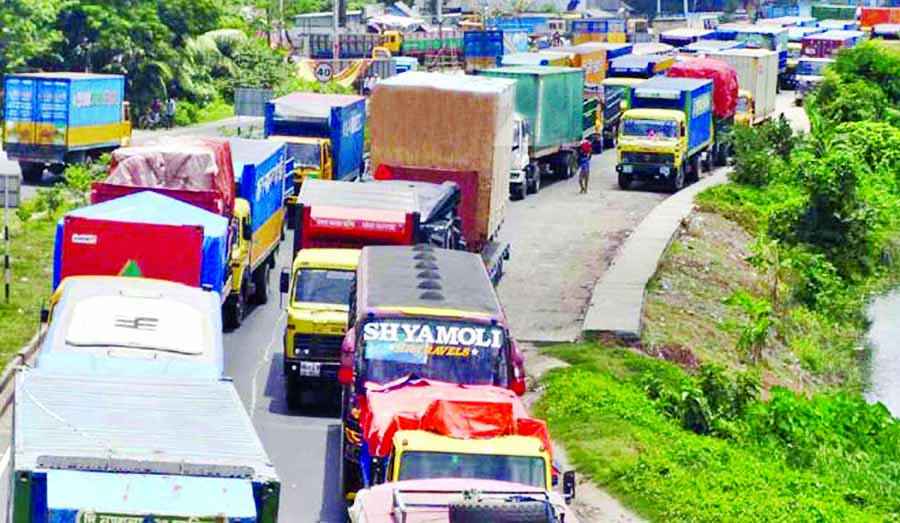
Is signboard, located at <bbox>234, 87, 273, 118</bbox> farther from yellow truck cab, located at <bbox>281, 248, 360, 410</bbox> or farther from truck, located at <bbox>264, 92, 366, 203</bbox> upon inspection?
yellow truck cab, located at <bbox>281, 248, 360, 410</bbox>

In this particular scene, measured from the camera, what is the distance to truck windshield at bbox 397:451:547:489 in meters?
17.0

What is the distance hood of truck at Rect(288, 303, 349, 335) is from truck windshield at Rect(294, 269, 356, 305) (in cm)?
19

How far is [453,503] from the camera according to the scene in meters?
14.8

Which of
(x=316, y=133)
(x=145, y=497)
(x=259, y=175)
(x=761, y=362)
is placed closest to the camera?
(x=145, y=497)

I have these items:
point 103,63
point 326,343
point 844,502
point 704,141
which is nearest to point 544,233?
point 704,141

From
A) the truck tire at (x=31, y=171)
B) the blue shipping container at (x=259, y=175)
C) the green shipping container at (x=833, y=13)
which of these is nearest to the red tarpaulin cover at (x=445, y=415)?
the blue shipping container at (x=259, y=175)

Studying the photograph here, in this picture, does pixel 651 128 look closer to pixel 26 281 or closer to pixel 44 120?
pixel 44 120

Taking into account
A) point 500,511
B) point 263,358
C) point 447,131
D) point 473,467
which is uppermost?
point 447,131

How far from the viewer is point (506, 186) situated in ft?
124

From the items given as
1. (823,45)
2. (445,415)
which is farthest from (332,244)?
(823,45)

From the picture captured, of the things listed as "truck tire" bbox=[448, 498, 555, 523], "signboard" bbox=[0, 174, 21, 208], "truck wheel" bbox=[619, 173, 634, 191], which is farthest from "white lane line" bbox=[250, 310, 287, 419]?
"truck wheel" bbox=[619, 173, 634, 191]

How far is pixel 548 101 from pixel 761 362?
17364 millimetres

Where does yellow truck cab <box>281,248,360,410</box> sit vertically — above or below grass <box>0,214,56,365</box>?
above

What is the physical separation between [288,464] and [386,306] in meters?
2.97
